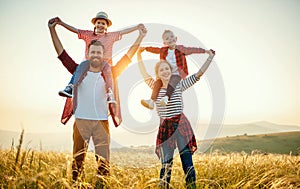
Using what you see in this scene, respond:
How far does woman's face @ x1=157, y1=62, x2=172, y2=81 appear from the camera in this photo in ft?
13.7

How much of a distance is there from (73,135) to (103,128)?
16.7 inches

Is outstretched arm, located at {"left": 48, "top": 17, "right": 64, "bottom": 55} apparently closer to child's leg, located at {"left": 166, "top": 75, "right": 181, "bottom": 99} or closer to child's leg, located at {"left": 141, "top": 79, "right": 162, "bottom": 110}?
child's leg, located at {"left": 141, "top": 79, "right": 162, "bottom": 110}

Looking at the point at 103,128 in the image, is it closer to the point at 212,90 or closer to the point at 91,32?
the point at 91,32

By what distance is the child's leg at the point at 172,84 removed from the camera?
4070mm

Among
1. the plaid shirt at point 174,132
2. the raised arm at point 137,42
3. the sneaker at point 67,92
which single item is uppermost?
the raised arm at point 137,42

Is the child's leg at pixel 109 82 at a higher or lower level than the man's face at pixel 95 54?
lower

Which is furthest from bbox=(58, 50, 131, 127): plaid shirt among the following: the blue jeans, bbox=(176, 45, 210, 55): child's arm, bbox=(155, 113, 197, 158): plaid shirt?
bbox=(176, 45, 210, 55): child's arm

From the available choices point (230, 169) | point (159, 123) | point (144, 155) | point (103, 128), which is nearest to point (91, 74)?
point (103, 128)

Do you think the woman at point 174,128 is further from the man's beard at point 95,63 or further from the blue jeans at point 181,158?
the man's beard at point 95,63

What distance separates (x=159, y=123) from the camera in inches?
164

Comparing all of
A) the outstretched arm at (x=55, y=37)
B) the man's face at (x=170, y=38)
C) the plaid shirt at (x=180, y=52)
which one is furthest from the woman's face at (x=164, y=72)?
the outstretched arm at (x=55, y=37)

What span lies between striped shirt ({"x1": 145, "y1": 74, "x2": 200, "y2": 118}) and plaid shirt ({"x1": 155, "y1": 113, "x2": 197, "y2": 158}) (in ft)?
0.24

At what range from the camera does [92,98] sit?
388 cm

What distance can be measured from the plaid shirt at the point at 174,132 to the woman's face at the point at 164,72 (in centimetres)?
57
